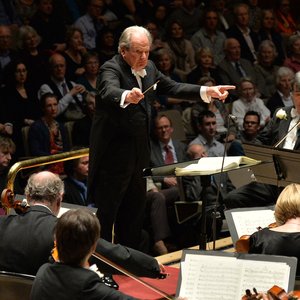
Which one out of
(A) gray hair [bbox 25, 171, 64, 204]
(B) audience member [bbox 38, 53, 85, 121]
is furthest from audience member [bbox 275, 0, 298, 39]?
(A) gray hair [bbox 25, 171, 64, 204]

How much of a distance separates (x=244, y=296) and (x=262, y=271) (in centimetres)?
33

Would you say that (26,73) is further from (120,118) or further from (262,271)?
(262,271)

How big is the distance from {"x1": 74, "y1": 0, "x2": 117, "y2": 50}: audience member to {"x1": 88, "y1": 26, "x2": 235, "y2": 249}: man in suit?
11.5ft

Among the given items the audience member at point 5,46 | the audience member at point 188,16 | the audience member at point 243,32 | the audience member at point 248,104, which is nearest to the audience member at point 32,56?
the audience member at point 5,46

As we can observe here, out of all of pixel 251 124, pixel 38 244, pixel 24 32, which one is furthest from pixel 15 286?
pixel 251 124

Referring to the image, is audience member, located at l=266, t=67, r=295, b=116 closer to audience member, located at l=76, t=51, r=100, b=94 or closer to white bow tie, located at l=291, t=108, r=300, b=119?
audience member, located at l=76, t=51, r=100, b=94

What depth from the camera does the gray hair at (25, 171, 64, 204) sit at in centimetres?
423

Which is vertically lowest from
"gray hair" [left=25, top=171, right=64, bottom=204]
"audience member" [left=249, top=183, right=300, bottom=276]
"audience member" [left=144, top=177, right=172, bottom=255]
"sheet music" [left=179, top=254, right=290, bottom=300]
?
"audience member" [left=144, top=177, right=172, bottom=255]

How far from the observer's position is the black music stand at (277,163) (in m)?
5.00

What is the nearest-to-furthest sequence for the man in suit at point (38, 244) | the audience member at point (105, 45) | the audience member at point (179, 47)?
the man in suit at point (38, 244) → the audience member at point (105, 45) → the audience member at point (179, 47)

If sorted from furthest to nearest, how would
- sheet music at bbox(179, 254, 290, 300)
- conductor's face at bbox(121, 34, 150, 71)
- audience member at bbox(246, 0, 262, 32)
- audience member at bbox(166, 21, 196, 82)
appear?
audience member at bbox(246, 0, 262, 32) → audience member at bbox(166, 21, 196, 82) → conductor's face at bbox(121, 34, 150, 71) → sheet music at bbox(179, 254, 290, 300)

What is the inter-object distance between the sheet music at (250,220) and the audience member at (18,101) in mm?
2923

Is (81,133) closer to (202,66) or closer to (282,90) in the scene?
(202,66)

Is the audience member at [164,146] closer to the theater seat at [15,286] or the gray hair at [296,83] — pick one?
the gray hair at [296,83]
